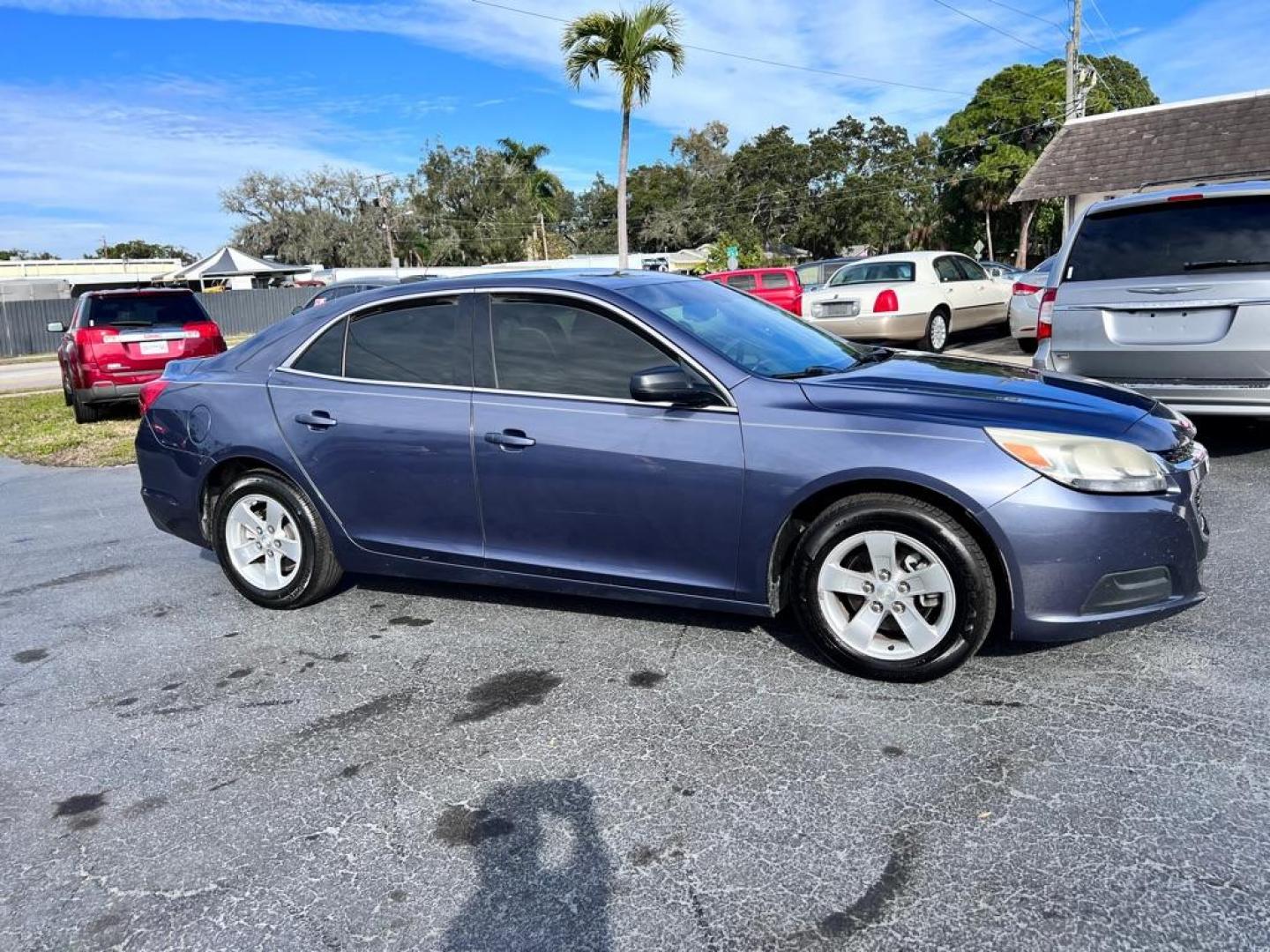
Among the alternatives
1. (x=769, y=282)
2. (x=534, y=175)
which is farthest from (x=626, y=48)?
(x=534, y=175)

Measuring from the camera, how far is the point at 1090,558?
332 cm

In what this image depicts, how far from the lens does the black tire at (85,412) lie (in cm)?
1212

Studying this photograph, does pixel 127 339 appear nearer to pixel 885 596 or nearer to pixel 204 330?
pixel 204 330

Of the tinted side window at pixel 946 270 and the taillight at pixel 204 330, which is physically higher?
the tinted side window at pixel 946 270

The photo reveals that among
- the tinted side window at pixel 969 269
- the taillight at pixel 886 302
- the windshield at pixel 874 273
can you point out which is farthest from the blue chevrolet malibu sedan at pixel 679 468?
the tinted side window at pixel 969 269

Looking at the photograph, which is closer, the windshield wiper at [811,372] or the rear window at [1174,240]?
the windshield wiper at [811,372]

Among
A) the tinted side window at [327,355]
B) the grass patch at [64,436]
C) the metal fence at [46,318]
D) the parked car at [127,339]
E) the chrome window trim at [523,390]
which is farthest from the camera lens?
the metal fence at [46,318]

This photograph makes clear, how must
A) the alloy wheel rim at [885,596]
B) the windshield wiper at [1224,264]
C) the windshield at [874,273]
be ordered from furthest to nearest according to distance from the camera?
the windshield at [874,273]
the windshield wiper at [1224,264]
the alloy wheel rim at [885,596]

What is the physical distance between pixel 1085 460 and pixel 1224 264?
354cm

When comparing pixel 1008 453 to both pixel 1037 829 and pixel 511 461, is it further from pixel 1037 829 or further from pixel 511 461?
pixel 511 461

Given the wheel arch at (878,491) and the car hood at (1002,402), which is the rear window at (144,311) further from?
the wheel arch at (878,491)

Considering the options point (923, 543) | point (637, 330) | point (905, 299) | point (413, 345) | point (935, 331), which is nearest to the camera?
point (923, 543)

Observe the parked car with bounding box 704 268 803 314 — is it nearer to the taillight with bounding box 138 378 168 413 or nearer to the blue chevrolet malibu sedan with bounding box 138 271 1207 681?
the blue chevrolet malibu sedan with bounding box 138 271 1207 681

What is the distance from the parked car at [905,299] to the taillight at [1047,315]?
23.2ft
